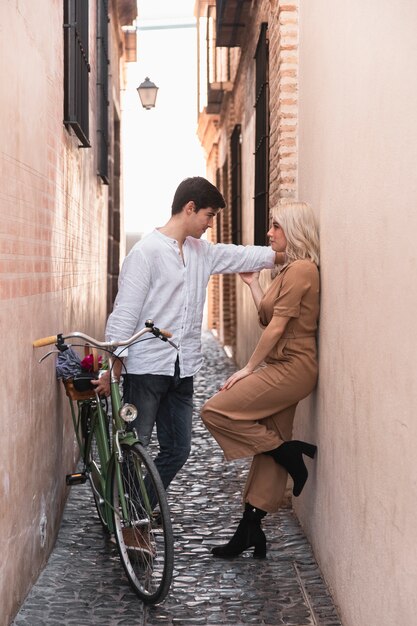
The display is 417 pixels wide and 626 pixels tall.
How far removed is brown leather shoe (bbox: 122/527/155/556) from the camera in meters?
4.72

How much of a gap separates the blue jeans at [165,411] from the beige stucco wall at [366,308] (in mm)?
689

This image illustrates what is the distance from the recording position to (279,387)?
516 centimetres

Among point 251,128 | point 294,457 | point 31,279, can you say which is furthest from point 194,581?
point 251,128

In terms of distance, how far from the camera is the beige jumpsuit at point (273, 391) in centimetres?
515

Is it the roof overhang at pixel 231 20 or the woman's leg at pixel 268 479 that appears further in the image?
the roof overhang at pixel 231 20

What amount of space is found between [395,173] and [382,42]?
1.69 feet

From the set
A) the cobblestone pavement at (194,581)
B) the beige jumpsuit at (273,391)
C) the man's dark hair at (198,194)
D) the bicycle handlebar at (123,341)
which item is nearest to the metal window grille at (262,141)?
the man's dark hair at (198,194)

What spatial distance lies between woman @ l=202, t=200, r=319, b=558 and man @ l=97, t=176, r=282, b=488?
29 centimetres

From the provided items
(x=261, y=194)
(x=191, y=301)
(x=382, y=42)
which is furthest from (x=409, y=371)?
(x=261, y=194)

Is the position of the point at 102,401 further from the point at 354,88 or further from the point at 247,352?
the point at 247,352

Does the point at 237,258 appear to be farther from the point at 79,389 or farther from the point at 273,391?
the point at 79,389

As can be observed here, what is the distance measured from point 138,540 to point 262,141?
15.6ft

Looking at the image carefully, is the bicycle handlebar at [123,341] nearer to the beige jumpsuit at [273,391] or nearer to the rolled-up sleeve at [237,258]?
the beige jumpsuit at [273,391]

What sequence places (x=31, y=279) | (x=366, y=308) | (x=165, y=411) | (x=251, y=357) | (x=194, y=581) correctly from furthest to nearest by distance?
(x=165, y=411) < (x=251, y=357) < (x=194, y=581) < (x=31, y=279) < (x=366, y=308)
